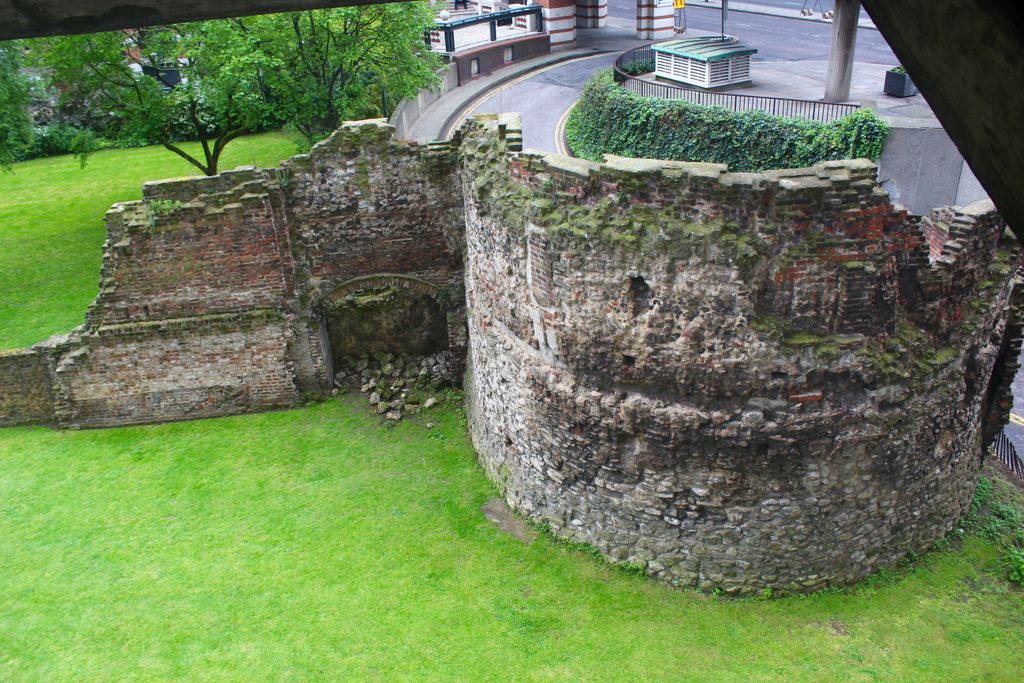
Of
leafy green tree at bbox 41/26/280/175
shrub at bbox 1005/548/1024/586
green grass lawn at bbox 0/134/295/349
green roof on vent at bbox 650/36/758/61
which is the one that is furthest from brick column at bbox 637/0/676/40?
shrub at bbox 1005/548/1024/586

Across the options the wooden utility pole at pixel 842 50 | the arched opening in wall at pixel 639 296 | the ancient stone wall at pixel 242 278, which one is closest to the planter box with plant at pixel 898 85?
the wooden utility pole at pixel 842 50

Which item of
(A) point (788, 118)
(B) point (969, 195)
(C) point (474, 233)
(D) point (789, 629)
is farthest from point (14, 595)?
(B) point (969, 195)

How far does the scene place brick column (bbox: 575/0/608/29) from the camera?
110ft

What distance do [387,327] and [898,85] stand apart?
14.2m

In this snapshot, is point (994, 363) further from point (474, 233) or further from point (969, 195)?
point (969, 195)

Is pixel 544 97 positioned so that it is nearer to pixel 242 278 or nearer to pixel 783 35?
pixel 783 35

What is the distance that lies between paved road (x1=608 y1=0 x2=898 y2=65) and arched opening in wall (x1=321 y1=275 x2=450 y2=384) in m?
17.3

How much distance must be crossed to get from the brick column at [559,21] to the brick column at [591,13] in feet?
6.23

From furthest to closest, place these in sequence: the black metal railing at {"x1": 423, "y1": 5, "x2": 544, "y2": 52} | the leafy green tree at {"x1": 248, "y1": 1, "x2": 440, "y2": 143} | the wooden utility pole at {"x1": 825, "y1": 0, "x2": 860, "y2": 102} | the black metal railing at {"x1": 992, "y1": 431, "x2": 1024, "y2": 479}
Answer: the black metal railing at {"x1": 423, "y1": 5, "x2": 544, "y2": 52}, the wooden utility pole at {"x1": 825, "y1": 0, "x2": 860, "y2": 102}, the leafy green tree at {"x1": 248, "y1": 1, "x2": 440, "y2": 143}, the black metal railing at {"x1": 992, "y1": 431, "x2": 1024, "y2": 479}

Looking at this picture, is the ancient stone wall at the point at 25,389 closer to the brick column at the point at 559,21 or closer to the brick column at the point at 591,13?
the brick column at the point at 559,21

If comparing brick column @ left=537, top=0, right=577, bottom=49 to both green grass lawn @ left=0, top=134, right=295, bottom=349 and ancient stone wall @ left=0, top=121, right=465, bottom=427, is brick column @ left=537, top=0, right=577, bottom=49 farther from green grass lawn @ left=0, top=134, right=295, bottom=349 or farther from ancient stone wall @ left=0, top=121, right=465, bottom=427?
ancient stone wall @ left=0, top=121, right=465, bottom=427

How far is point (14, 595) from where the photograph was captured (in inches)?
391

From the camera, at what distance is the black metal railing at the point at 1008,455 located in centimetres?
1189

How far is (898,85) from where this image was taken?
20438 millimetres
